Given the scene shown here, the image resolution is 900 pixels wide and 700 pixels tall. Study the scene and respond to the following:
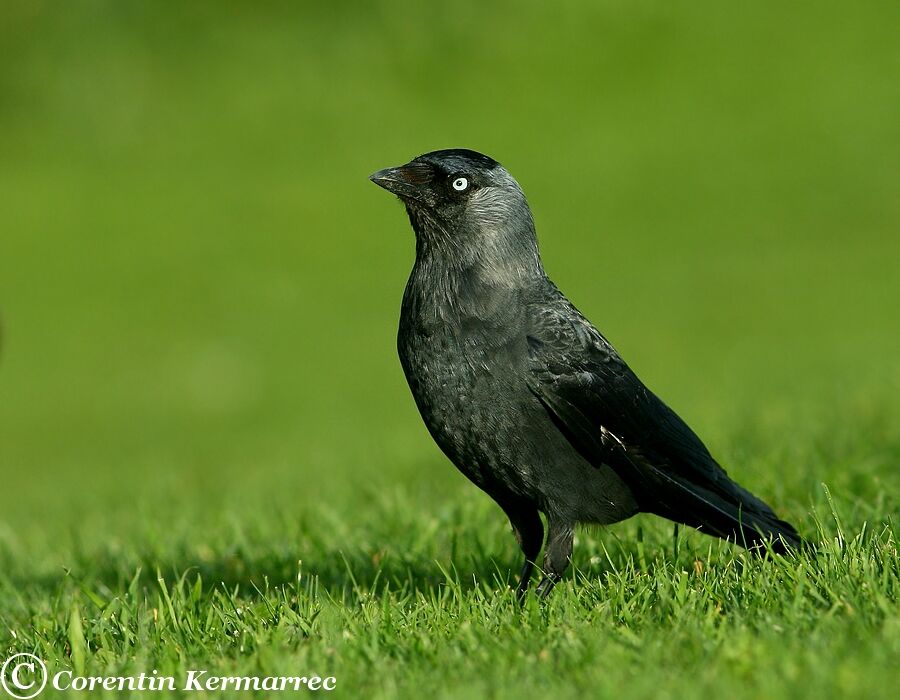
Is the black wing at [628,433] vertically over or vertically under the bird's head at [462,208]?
under

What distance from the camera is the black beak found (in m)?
4.87

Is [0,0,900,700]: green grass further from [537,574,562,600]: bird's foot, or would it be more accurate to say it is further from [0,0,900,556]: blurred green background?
[537,574,562,600]: bird's foot

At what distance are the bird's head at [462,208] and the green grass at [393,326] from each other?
1194 mm

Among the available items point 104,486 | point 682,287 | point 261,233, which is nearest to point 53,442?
point 104,486

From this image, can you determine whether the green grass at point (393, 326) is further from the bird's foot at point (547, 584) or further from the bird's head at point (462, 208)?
the bird's head at point (462, 208)

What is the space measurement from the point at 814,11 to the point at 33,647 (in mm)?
20550

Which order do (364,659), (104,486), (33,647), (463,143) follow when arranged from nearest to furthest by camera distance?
(364,659)
(33,647)
(104,486)
(463,143)

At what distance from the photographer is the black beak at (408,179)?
16.0 feet

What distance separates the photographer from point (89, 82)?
2344 cm

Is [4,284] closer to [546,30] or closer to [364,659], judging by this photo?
[546,30]
